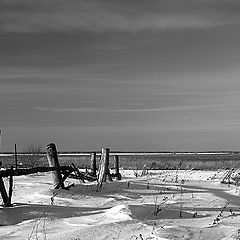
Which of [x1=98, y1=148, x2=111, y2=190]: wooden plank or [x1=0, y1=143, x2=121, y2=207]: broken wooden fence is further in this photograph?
[x1=98, y1=148, x2=111, y2=190]: wooden plank

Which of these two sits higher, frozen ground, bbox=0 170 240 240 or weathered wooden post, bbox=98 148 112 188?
weathered wooden post, bbox=98 148 112 188

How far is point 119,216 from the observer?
6.83 m

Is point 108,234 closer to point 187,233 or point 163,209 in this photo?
point 187,233

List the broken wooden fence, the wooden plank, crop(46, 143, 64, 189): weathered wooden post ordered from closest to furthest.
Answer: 1. the broken wooden fence
2. crop(46, 143, 64, 189): weathered wooden post
3. the wooden plank

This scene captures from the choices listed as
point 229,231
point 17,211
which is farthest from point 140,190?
point 229,231

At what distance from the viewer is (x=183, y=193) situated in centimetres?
1091

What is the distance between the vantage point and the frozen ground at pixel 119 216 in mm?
5766

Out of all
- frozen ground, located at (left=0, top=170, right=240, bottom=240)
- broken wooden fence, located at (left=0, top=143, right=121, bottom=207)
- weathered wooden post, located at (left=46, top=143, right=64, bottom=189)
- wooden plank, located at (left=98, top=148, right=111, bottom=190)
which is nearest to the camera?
frozen ground, located at (left=0, top=170, right=240, bottom=240)

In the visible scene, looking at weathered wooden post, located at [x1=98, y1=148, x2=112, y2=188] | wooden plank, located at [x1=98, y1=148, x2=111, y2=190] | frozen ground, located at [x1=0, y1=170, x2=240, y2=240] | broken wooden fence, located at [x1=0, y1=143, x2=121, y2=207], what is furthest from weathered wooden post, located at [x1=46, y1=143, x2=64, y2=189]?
weathered wooden post, located at [x1=98, y1=148, x2=112, y2=188]

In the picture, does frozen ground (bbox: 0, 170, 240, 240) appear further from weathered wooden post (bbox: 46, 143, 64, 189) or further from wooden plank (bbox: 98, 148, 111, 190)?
wooden plank (bbox: 98, 148, 111, 190)

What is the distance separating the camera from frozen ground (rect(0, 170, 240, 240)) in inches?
227

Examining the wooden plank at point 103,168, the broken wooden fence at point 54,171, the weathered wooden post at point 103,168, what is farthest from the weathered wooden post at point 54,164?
the weathered wooden post at point 103,168

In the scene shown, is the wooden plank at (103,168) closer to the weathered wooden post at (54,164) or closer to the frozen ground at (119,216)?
the frozen ground at (119,216)

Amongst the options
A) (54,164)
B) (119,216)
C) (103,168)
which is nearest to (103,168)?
(103,168)
